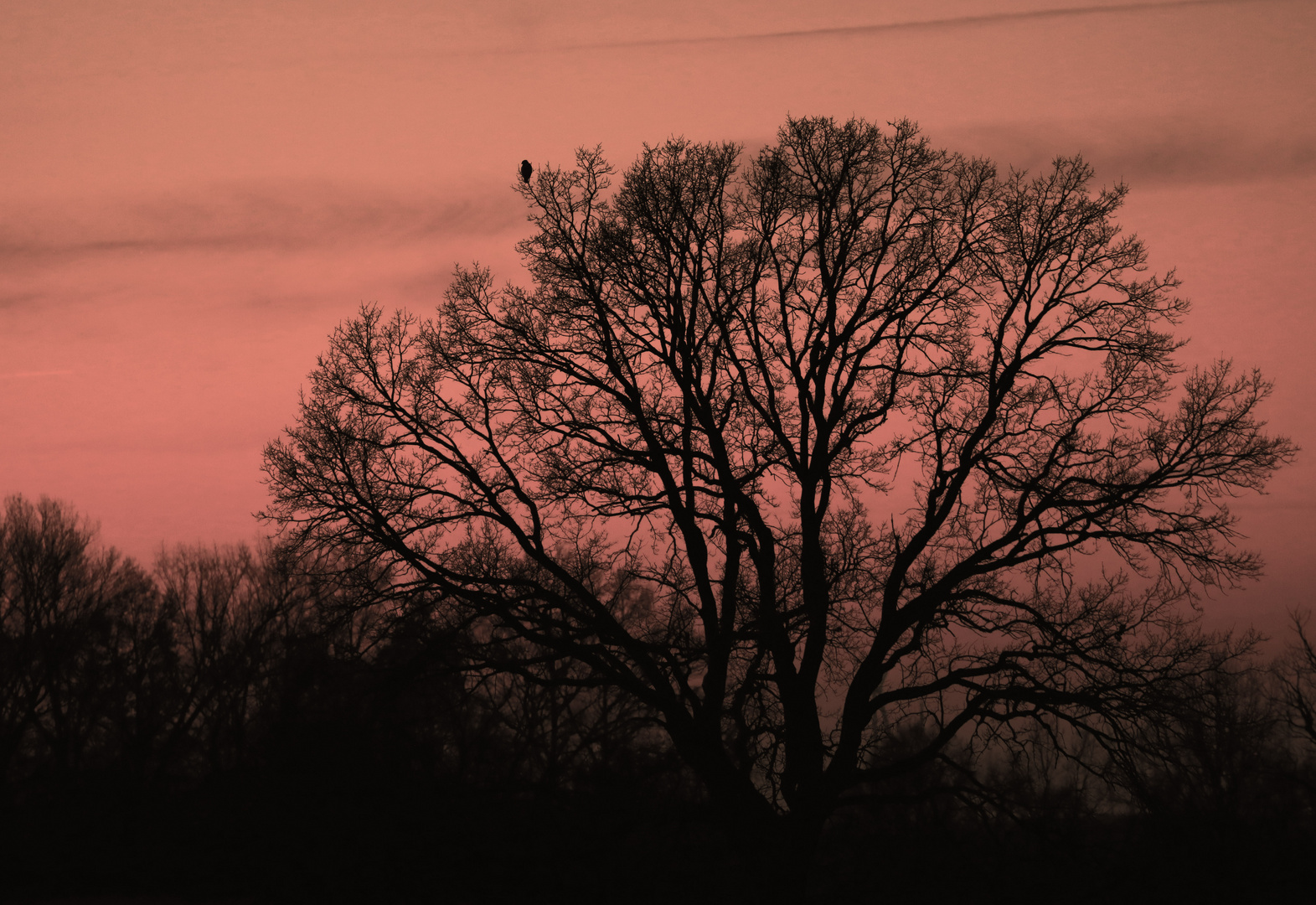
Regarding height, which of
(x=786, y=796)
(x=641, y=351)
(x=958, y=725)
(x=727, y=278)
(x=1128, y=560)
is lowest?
(x=786, y=796)

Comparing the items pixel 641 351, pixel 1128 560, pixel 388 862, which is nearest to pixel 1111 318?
pixel 1128 560

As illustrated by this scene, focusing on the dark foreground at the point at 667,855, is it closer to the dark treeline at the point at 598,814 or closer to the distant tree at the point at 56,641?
the dark treeline at the point at 598,814

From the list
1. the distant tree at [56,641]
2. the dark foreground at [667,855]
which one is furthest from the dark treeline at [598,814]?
the distant tree at [56,641]

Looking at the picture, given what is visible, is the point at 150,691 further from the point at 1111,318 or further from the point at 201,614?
the point at 1111,318

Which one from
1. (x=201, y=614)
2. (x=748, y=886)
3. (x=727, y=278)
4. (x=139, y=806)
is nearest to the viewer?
(x=748, y=886)

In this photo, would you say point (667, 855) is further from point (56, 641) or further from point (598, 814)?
point (56, 641)

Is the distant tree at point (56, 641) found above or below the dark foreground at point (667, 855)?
above

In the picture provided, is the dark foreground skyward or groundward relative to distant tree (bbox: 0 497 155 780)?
groundward

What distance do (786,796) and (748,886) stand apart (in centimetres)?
119

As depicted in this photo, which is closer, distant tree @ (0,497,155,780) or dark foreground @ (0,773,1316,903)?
dark foreground @ (0,773,1316,903)

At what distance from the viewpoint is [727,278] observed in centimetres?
1477

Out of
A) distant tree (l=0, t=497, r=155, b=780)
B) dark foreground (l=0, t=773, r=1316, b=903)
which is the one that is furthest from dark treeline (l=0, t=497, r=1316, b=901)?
distant tree (l=0, t=497, r=155, b=780)

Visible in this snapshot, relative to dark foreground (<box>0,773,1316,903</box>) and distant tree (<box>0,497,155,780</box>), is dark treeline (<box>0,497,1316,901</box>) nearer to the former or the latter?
dark foreground (<box>0,773,1316,903</box>)

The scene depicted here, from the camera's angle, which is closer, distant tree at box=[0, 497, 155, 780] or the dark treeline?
the dark treeline
